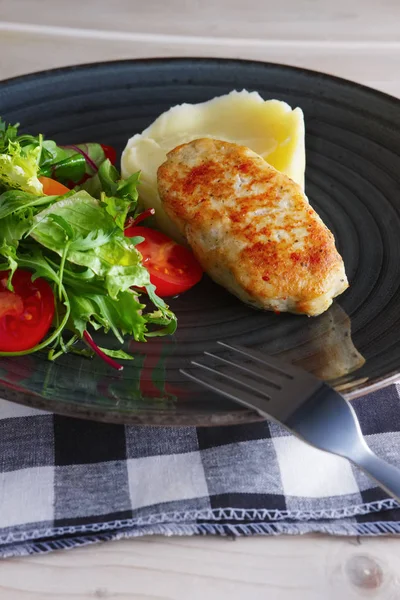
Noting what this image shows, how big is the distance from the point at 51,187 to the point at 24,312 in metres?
0.75

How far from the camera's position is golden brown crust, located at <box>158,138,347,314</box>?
3.05 m

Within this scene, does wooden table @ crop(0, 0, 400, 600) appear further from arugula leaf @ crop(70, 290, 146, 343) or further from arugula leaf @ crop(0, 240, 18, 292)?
arugula leaf @ crop(0, 240, 18, 292)

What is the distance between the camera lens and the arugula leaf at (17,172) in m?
3.20

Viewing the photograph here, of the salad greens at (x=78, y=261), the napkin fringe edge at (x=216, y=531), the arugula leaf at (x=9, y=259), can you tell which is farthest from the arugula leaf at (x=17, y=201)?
the napkin fringe edge at (x=216, y=531)

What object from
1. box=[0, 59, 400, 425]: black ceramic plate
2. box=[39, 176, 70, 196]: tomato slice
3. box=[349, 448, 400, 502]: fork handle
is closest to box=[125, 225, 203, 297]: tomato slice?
box=[0, 59, 400, 425]: black ceramic plate

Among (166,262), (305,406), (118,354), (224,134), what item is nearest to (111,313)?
(118,354)

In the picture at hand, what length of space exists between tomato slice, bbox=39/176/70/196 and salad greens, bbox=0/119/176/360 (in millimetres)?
178

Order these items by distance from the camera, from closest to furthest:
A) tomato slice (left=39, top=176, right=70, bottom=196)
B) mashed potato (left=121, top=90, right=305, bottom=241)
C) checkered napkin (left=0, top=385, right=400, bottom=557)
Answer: checkered napkin (left=0, top=385, right=400, bottom=557) → tomato slice (left=39, top=176, right=70, bottom=196) → mashed potato (left=121, top=90, right=305, bottom=241)

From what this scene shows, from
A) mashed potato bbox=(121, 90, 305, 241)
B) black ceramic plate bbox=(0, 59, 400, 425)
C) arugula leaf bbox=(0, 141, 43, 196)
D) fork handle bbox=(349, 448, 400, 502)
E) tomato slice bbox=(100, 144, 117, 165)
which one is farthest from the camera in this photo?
tomato slice bbox=(100, 144, 117, 165)

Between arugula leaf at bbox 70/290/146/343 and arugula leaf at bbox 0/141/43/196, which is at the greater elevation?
arugula leaf at bbox 0/141/43/196

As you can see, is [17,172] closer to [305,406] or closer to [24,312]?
[24,312]

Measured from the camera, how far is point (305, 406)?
97.3 inches

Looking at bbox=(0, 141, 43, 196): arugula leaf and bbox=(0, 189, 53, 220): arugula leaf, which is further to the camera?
bbox=(0, 141, 43, 196): arugula leaf

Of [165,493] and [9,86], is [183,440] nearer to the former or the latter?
[165,493]
